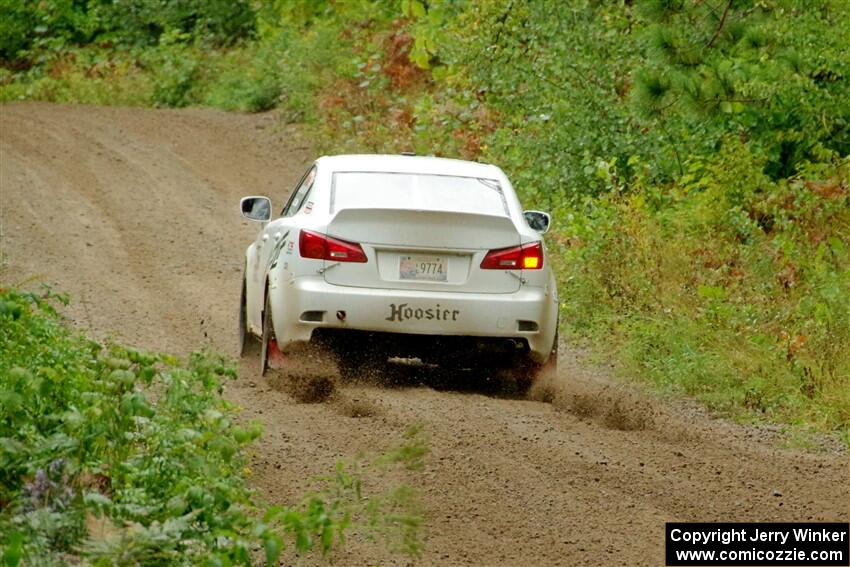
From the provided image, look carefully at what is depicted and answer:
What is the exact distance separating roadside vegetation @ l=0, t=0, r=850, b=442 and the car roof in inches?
82.7

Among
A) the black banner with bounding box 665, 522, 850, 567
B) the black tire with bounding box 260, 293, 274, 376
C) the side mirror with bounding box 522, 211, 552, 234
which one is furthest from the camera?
the side mirror with bounding box 522, 211, 552, 234

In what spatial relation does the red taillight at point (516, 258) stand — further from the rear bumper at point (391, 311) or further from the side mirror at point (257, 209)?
the side mirror at point (257, 209)

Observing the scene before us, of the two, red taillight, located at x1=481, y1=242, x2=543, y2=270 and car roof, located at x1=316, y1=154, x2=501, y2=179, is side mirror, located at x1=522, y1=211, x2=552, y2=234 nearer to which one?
car roof, located at x1=316, y1=154, x2=501, y2=179

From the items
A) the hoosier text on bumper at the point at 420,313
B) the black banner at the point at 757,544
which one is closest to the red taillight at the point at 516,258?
the hoosier text on bumper at the point at 420,313

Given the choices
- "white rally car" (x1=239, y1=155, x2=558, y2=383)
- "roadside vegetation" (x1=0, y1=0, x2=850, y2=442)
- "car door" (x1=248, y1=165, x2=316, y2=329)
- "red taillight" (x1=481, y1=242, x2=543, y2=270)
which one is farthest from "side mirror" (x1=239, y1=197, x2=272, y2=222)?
"roadside vegetation" (x1=0, y1=0, x2=850, y2=442)

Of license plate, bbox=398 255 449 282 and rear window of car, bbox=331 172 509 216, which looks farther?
rear window of car, bbox=331 172 509 216

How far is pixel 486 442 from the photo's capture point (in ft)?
28.1

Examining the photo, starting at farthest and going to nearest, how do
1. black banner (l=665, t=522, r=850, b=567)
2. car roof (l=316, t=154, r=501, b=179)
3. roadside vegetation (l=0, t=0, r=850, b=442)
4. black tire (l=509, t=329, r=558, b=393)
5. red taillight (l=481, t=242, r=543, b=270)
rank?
1. roadside vegetation (l=0, t=0, r=850, b=442)
2. car roof (l=316, t=154, r=501, b=179)
3. black tire (l=509, t=329, r=558, b=393)
4. red taillight (l=481, t=242, r=543, b=270)
5. black banner (l=665, t=522, r=850, b=567)

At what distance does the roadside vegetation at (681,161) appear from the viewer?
1156 cm

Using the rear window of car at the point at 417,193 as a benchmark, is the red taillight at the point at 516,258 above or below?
below

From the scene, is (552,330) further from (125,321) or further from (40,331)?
(125,321)

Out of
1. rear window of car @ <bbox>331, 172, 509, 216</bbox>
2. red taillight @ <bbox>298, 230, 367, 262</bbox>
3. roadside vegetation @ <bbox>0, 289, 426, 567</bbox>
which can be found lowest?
roadside vegetation @ <bbox>0, 289, 426, 567</bbox>

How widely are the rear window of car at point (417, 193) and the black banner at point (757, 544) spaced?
3.67 m

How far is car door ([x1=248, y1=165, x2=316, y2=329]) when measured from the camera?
1054 centimetres
